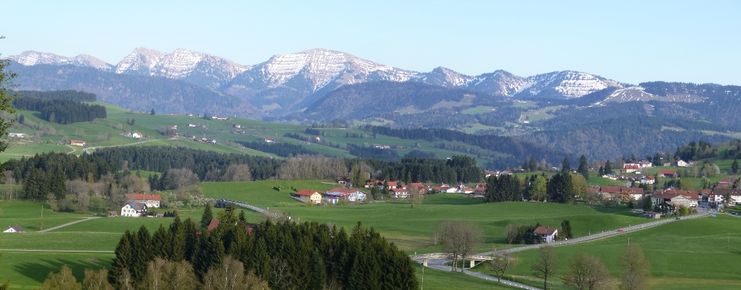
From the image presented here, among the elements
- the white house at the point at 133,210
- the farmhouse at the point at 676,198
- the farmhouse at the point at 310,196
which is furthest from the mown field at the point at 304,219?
the farmhouse at the point at 676,198

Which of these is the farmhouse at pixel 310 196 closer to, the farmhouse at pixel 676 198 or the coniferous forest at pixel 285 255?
the farmhouse at pixel 676 198

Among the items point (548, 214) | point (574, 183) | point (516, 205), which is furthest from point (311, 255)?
point (574, 183)

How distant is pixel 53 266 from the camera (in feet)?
229

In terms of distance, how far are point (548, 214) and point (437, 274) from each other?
51744mm

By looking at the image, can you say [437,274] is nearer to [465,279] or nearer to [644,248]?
[465,279]

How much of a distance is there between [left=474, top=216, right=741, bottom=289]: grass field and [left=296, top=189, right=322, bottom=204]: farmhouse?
Answer: 171 ft

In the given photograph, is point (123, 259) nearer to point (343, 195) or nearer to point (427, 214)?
point (427, 214)

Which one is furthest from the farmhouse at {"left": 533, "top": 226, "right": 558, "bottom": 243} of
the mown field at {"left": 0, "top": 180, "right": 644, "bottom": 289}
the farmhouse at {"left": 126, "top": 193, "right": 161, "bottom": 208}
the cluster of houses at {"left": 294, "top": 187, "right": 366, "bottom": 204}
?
the farmhouse at {"left": 126, "top": 193, "right": 161, "bottom": 208}

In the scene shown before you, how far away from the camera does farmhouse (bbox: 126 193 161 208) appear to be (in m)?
127

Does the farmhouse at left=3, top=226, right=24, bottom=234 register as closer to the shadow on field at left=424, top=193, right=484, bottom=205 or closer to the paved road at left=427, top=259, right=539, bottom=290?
the paved road at left=427, top=259, right=539, bottom=290

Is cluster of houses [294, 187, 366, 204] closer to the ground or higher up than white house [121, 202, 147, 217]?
higher up

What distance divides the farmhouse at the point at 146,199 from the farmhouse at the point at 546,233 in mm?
48451

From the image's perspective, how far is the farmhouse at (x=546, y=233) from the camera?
101 m

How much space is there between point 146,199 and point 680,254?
6705 cm
